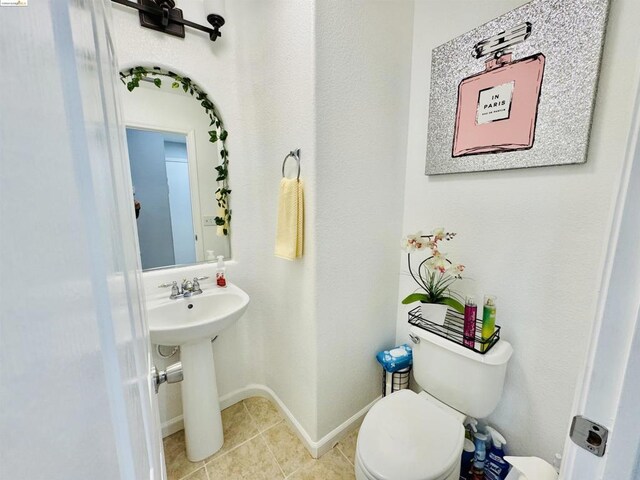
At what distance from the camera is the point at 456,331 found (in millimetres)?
1180

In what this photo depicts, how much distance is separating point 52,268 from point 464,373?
1329mm

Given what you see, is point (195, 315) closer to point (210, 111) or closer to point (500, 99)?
point (210, 111)

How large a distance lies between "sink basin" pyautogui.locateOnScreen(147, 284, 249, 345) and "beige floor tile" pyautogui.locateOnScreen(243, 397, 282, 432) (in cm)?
73

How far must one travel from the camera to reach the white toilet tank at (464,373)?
3.53ft

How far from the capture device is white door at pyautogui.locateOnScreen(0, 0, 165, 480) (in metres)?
0.13

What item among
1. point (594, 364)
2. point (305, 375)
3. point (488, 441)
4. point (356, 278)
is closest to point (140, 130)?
point (356, 278)

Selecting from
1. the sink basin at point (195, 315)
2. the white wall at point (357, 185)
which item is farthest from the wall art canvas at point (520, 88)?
the sink basin at point (195, 315)

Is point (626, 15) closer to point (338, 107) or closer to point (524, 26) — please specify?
point (524, 26)

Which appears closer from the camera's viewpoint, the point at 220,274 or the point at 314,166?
the point at 314,166

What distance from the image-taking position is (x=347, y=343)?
140 cm

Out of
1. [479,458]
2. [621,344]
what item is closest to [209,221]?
[621,344]

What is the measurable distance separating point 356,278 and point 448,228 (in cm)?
52

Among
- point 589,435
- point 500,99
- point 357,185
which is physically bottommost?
point 589,435

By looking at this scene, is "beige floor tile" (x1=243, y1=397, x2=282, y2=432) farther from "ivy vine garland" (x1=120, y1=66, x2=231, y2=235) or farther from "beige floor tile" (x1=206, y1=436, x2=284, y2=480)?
"ivy vine garland" (x1=120, y1=66, x2=231, y2=235)
